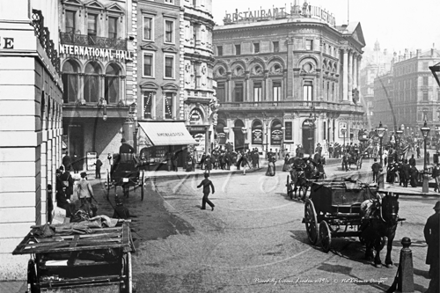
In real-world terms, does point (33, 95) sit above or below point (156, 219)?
above

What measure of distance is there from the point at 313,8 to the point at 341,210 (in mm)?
59458

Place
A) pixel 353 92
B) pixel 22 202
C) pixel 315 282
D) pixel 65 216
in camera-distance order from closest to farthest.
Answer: pixel 315 282, pixel 22 202, pixel 65 216, pixel 353 92

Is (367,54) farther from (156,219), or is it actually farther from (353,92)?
(156,219)

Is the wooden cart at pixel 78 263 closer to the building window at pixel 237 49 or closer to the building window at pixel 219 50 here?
the building window at pixel 237 49

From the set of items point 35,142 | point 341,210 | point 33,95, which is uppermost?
point 33,95

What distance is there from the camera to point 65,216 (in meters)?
19.0

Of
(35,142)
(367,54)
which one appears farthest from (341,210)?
(367,54)

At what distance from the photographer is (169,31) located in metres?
43.7

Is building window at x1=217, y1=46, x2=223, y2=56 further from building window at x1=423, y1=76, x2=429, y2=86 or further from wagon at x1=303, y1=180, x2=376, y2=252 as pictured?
wagon at x1=303, y1=180, x2=376, y2=252

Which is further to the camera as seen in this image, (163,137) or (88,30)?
(163,137)

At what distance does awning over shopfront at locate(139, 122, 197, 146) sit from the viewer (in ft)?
135

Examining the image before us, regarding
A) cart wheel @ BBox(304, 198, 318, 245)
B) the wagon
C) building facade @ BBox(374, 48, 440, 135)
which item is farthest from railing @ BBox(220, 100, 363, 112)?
the wagon

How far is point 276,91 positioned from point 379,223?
5686 cm

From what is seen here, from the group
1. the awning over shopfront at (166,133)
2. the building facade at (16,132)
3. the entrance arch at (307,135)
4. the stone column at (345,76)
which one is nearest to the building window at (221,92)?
the entrance arch at (307,135)
